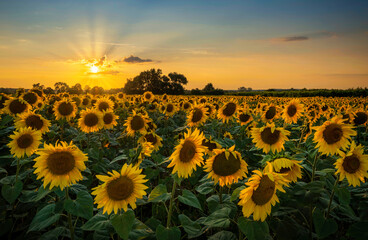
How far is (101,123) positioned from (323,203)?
4.60 m

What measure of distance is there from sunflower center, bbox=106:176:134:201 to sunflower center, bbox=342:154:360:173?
2.28m

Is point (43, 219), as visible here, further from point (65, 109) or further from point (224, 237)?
point (65, 109)

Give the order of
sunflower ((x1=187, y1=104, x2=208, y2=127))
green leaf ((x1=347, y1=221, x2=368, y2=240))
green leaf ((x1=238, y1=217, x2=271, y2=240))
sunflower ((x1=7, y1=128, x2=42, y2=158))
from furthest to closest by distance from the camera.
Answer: sunflower ((x1=187, y1=104, x2=208, y2=127))
sunflower ((x1=7, y1=128, x2=42, y2=158))
green leaf ((x1=347, y1=221, x2=368, y2=240))
green leaf ((x1=238, y1=217, x2=271, y2=240))

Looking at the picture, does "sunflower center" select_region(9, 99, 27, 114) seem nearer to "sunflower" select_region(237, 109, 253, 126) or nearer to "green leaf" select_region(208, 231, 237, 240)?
"sunflower" select_region(237, 109, 253, 126)

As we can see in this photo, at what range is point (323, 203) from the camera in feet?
8.71

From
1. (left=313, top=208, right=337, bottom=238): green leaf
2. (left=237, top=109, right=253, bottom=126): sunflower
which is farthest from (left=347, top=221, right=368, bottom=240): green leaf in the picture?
(left=237, top=109, right=253, bottom=126): sunflower

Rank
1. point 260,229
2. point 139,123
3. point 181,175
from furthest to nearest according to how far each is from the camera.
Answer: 1. point 139,123
2. point 181,175
3. point 260,229

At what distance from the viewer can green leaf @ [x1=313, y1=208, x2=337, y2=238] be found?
2.40m

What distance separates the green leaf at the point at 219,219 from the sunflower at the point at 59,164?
57.2 inches

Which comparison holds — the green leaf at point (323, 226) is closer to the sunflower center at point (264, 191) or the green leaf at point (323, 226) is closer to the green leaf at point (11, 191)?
the sunflower center at point (264, 191)

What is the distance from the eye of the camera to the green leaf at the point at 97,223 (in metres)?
2.32

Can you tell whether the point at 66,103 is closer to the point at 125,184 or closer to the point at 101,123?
the point at 101,123

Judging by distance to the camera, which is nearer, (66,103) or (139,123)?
(139,123)

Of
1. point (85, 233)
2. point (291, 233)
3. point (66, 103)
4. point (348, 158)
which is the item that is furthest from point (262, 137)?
point (66, 103)
